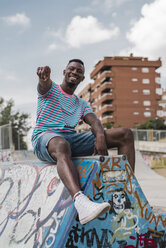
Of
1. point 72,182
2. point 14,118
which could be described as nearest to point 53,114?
point 72,182

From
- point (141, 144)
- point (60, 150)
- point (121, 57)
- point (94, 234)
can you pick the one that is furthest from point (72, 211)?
point (121, 57)

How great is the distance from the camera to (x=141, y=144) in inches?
998

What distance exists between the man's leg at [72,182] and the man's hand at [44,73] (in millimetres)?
526

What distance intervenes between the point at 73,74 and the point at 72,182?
1.22m

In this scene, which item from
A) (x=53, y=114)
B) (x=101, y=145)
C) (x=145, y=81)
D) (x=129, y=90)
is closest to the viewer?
(x=101, y=145)

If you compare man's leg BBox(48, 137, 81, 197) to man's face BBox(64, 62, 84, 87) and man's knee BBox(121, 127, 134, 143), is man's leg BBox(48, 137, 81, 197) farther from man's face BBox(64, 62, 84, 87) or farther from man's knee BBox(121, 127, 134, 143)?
man's face BBox(64, 62, 84, 87)

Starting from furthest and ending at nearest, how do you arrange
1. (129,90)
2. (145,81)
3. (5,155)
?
(145,81) < (129,90) < (5,155)

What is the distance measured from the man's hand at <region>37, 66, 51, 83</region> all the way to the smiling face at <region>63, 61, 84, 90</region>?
436 millimetres

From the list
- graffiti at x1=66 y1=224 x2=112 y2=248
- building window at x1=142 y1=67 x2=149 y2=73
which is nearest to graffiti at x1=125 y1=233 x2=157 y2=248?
graffiti at x1=66 y1=224 x2=112 y2=248

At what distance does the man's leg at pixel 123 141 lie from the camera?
2.67 metres

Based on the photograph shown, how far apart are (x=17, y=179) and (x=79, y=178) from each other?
2.68 feet

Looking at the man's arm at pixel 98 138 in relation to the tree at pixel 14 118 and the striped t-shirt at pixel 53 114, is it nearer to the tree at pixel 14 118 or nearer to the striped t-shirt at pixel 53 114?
the striped t-shirt at pixel 53 114

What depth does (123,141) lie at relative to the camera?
2.72 meters

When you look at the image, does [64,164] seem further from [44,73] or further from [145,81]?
[145,81]
